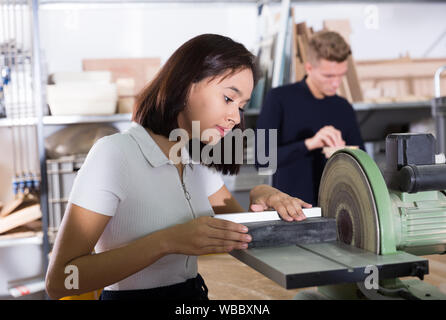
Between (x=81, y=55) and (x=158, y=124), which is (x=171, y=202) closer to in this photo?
(x=158, y=124)

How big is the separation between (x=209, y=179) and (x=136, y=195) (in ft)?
1.04

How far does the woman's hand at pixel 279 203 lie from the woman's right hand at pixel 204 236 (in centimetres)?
19

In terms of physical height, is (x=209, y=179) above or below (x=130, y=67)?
below

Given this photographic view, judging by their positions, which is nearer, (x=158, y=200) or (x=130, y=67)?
(x=158, y=200)

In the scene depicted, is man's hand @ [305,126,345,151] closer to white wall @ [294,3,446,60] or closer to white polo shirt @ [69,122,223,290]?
white polo shirt @ [69,122,223,290]

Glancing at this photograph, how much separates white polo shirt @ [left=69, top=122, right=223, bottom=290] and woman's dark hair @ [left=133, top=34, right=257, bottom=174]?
81 mm

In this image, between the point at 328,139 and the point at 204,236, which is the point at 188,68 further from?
the point at 328,139

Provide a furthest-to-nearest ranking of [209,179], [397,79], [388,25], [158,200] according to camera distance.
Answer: [388,25] → [397,79] → [209,179] → [158,200]

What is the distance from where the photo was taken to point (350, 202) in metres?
0.97

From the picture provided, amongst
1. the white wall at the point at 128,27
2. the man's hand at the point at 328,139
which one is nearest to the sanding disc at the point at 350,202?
the man's hand at the point at 328,139

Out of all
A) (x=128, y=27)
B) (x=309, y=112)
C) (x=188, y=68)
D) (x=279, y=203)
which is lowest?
(x=279, y=203)

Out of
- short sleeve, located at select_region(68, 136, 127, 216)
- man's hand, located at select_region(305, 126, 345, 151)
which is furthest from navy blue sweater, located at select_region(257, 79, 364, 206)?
short sleeve, located at select_region(68, 136, 127, 216)

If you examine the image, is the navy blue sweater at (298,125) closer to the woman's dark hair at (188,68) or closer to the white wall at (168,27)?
the white wall at (168,27)

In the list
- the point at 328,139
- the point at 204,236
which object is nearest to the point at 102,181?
the point at 204,236
